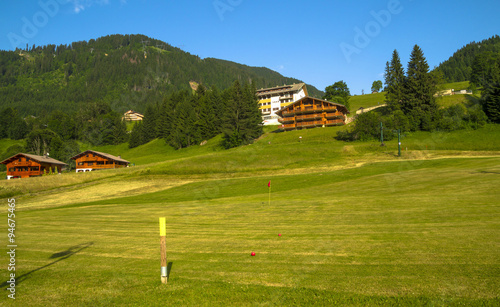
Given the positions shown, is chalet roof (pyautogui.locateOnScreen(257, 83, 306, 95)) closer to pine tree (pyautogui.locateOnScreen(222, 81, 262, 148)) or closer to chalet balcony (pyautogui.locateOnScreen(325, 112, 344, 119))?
pine tree (pyautogui.locateOnScreen(222, 81, 262, 148))

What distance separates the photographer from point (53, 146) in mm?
131125

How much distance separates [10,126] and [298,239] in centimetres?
20469

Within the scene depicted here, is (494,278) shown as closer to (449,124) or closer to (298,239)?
(298,239)

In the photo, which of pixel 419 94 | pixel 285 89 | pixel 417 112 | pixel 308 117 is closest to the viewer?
pixel 417 112

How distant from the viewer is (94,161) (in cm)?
10088

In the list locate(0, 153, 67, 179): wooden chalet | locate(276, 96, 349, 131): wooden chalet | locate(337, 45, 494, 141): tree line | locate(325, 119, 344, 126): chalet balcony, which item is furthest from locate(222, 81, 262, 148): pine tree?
locate(0, 153, 67, 179): wooden chalet

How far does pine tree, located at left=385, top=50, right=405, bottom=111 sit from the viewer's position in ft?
326

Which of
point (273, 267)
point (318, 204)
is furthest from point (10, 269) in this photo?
point (318, 204)

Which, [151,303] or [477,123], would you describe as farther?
[477,123]

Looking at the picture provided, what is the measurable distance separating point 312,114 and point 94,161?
260 ft

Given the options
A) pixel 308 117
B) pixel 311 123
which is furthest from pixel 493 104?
pixel 308 117

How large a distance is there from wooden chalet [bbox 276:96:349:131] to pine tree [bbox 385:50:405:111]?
16.4 m

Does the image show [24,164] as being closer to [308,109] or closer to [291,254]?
[308,109]

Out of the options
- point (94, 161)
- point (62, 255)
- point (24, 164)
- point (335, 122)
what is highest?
point (335, 122)
